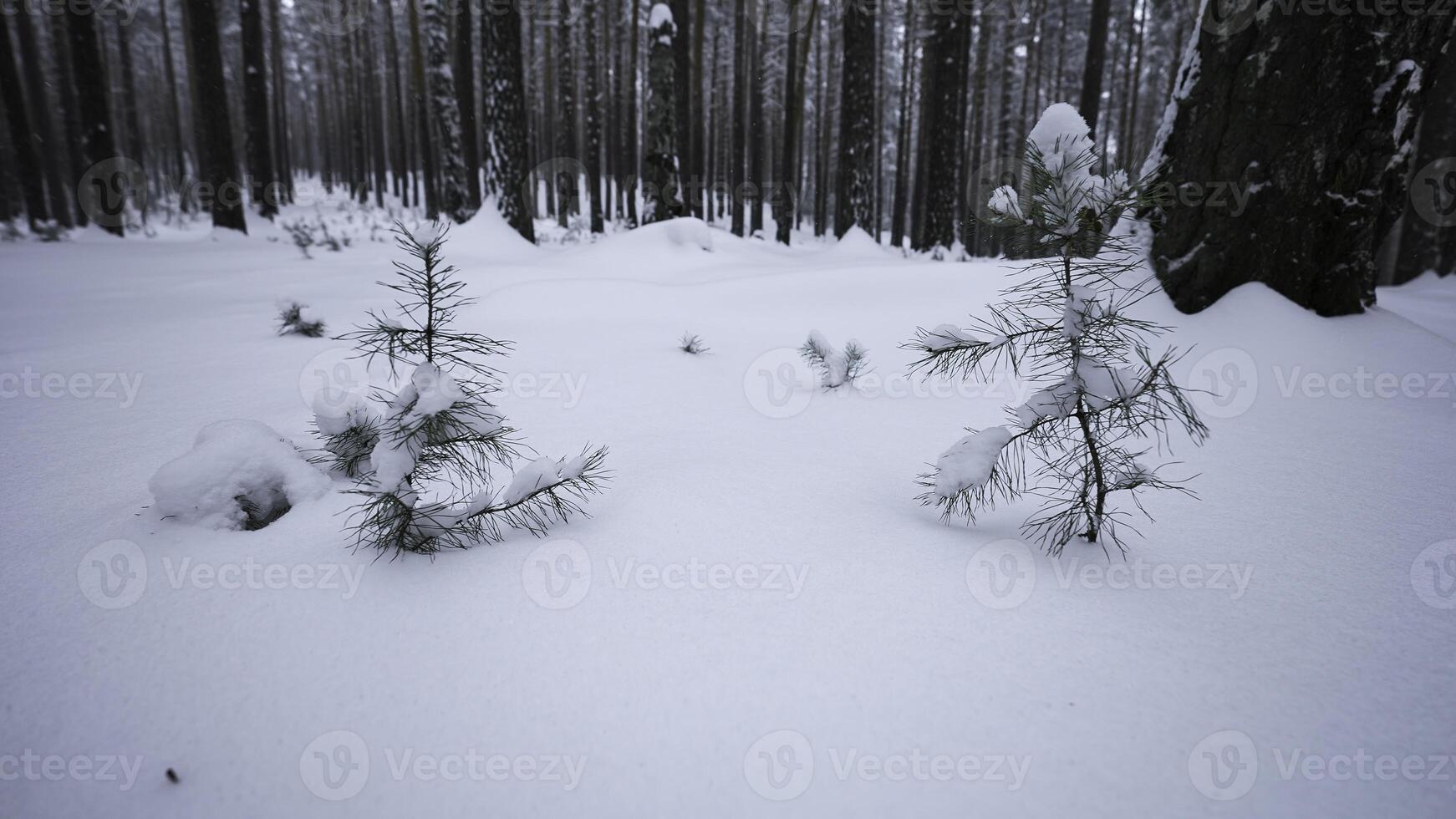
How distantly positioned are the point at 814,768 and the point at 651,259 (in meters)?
6.50

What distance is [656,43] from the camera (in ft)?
30.1

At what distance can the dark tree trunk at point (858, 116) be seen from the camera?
9938 millimetres

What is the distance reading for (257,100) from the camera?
11.5m

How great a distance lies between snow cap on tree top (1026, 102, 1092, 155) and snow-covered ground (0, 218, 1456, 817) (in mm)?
958

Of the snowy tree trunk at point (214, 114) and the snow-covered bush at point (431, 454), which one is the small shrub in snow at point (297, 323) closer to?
the snow-covered bush at point (431, 454)

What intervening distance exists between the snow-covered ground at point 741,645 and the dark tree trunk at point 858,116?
9.07 metres

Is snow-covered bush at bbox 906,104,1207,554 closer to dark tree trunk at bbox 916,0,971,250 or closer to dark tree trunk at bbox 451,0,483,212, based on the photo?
dark tree trunk at bbox 916,0,971,250

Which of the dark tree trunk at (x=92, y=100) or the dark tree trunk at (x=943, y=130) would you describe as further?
the dark tree trunk at (x=943, y=130)

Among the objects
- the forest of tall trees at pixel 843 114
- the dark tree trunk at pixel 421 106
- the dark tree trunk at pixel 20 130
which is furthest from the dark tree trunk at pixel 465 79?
the dark tree trunk at pixel 20 130

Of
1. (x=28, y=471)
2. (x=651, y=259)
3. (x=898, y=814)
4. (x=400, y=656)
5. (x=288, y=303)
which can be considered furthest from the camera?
(x=651, y=259)

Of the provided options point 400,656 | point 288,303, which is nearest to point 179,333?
point 288,303

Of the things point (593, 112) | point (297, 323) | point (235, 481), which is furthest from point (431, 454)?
point (593, 112)

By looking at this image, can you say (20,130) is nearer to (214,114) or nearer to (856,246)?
(214,114)

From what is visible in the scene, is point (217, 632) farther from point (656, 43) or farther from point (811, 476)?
point (656, 43)
